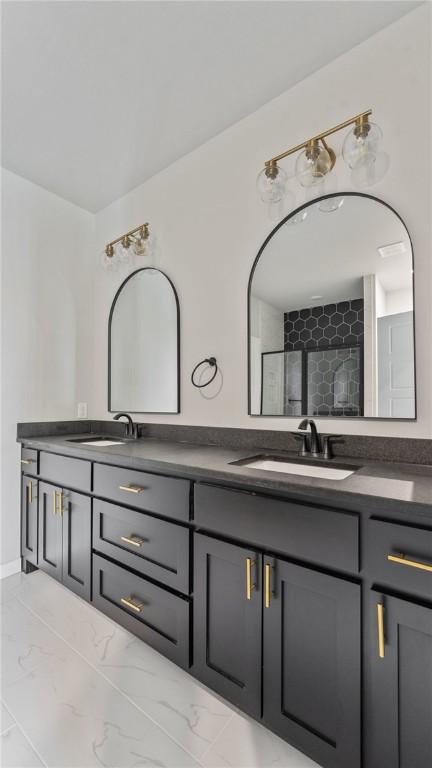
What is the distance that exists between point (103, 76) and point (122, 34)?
0.23 metres

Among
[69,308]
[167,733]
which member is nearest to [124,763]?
[167,733]

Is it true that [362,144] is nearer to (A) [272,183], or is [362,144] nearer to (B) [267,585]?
(A) [272,183]

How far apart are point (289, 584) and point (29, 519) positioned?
1796mm

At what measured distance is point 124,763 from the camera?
42.5 inches

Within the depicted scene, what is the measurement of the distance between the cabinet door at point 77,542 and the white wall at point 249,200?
26.9 inches

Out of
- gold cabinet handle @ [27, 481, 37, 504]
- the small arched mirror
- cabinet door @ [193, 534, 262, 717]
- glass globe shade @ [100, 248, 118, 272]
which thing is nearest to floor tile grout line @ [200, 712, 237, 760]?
cabinet door @ [193, 534, 262, 717]

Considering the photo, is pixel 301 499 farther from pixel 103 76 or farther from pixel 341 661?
pixel 103 76

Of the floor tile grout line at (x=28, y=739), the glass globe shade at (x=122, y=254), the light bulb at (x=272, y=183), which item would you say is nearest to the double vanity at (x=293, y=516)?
the light bulb at (x=272, y=183)

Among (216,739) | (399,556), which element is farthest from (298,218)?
(216,739)

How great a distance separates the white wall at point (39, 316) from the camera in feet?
7.38

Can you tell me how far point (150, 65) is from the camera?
1581 mm

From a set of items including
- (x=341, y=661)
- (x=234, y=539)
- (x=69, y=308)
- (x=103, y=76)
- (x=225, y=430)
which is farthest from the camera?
(x=69, y=308)

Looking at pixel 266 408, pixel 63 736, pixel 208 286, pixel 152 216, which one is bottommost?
pixel 63 736

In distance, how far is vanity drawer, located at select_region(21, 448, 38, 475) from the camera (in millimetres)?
2139
